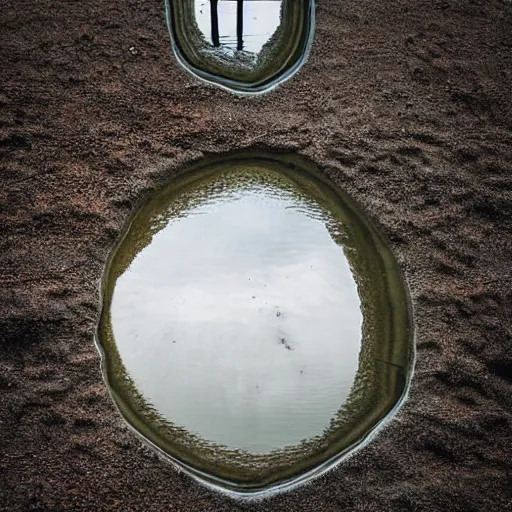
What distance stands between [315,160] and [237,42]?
106 centimetres

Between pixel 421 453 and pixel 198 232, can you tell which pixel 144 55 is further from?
pixel 421 453

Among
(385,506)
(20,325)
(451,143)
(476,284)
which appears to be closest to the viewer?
(385,506)

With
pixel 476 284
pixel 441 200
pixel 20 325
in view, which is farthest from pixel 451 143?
pixel 20 325

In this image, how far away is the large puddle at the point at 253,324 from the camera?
134 inches

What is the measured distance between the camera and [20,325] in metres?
3.45

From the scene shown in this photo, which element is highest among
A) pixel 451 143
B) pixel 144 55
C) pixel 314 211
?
pixel 144 55

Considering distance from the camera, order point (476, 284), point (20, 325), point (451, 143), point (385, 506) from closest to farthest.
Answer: point (385, 506) < point (20, 325) < point (476, 284) < point (451, 143)

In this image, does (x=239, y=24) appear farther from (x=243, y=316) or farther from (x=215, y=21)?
(x=243, y=316)

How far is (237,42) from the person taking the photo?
4.30m

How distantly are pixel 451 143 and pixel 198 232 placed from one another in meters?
1.70

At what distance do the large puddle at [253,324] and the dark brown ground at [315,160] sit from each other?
12 centimetres

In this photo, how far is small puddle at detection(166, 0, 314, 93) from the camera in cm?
417

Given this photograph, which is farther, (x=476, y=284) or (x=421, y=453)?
(x=476, y=284)

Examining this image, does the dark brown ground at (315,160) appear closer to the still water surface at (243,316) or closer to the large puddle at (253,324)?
the large puddle at (253,324)
